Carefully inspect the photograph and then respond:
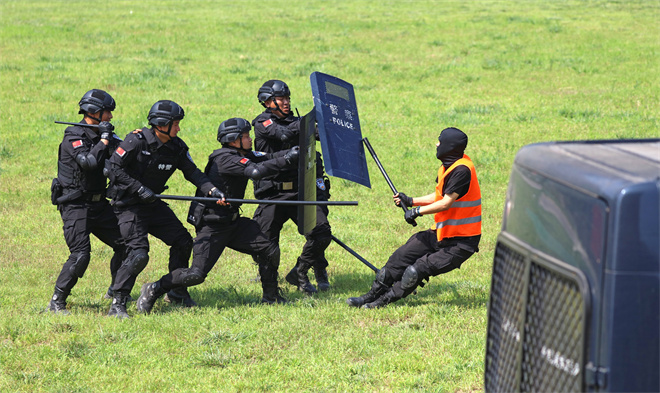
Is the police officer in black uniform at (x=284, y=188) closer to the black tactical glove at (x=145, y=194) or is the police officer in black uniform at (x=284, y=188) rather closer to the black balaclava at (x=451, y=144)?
the black tactical glove at (x=145, y=194)

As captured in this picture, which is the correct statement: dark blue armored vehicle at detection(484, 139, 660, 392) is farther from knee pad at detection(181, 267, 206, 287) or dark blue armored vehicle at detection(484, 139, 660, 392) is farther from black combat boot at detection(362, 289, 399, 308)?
knee pad at detection(181, 267, 206, 287)

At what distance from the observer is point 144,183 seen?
8.18m

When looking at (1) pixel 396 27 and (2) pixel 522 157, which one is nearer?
(2) pixel 522 157

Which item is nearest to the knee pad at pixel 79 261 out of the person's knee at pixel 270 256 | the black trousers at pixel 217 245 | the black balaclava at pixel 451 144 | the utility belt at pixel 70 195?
the utility belt at pixel 70 195

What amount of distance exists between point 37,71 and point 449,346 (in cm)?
1802

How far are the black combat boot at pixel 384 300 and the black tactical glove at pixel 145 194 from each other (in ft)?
8.51

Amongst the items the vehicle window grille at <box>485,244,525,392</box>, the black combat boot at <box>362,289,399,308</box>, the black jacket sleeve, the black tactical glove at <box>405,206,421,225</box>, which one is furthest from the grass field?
the vehicle window grille at <box>485,244,525,392</box>

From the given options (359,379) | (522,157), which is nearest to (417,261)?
(359,379)

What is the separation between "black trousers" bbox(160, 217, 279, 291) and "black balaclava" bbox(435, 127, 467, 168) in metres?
2.25

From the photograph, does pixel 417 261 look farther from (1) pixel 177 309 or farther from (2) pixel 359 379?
(1) pixel 177 309

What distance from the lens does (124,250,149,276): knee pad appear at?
812 centimetres

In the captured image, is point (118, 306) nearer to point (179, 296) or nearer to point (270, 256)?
point (179, 296)

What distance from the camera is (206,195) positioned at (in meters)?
8.17

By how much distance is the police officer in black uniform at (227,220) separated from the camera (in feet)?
26.8
